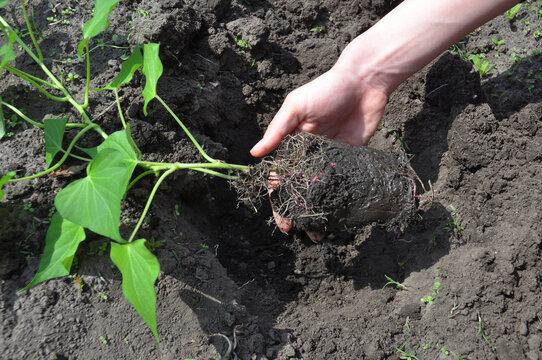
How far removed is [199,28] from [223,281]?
1.23 metres

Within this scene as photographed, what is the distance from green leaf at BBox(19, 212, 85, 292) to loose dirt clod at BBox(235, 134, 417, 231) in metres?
0.65

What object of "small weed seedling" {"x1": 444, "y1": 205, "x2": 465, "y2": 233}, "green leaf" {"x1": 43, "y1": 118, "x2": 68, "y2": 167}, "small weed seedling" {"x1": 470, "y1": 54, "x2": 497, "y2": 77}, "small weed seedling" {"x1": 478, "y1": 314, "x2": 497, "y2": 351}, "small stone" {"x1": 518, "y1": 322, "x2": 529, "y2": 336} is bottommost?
"small stone" {"x1": 518, "y1": 322, "x2": 529, "y2": 336}

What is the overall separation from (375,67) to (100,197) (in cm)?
129

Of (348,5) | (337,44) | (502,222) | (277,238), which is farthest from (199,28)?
(502,222)

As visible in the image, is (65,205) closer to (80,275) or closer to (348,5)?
(80,275)

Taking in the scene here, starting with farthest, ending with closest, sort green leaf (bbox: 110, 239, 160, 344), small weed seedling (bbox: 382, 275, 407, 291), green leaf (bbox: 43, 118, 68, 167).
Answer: small weed seedling (bbox: 382, 275, 407, 291), green leaf (bbox: 43, 118, 68, 167), green leaf (bbox: 110, 239, 160, 344)

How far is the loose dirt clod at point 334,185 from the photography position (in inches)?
64.7

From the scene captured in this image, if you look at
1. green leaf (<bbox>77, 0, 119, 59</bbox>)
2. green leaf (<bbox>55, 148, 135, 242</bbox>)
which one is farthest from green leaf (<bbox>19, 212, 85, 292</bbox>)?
green leaf (<bbox>77, 0, 119, 59</bbox>)

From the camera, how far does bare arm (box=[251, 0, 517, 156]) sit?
5.78 ft

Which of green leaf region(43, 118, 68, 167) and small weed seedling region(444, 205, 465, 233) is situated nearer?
green leaf region(43, 118, 68, 167)

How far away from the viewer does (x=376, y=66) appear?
6.13 ft

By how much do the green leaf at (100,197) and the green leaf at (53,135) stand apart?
369 millimetres

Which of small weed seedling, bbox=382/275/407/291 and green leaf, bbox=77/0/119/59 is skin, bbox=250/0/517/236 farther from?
green leaf, bbox=77/0/119/59

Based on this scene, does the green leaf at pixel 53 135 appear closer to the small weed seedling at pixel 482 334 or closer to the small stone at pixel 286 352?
the small stone at pixel 286 352
